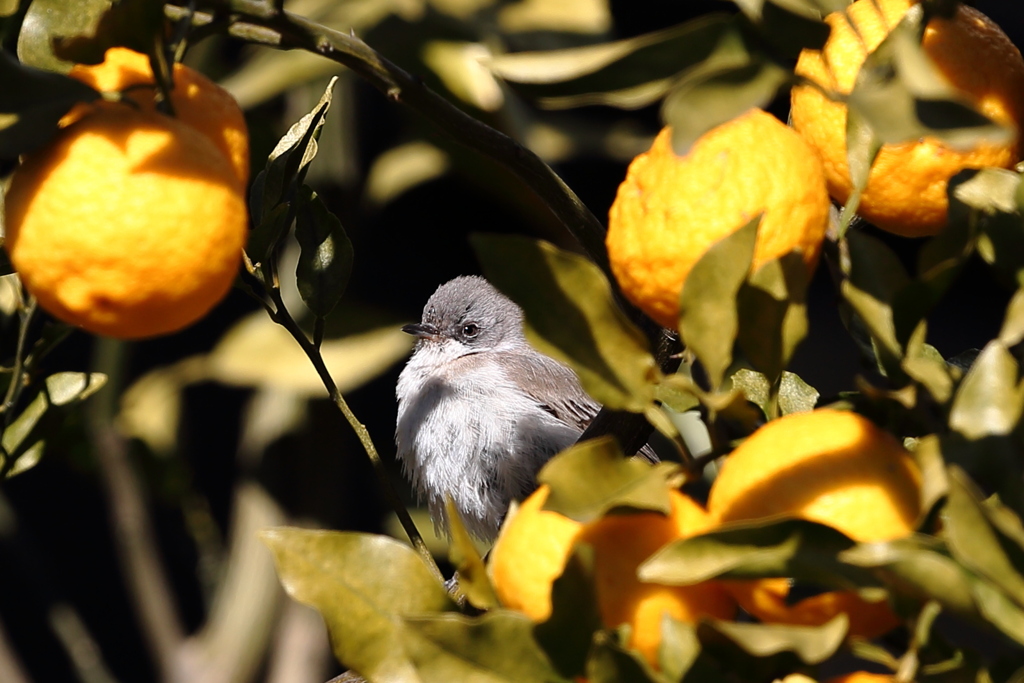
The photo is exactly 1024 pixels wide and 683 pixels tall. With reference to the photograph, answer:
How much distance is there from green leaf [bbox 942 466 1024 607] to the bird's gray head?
9.26 ft

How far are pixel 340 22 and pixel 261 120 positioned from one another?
42 centimetres

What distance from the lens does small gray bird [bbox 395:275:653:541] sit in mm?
2793

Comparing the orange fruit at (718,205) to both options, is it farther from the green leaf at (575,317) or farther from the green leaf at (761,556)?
the green leaf at (761,556)

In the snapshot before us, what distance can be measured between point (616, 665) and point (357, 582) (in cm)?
20

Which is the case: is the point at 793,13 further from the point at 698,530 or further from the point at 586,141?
the point at 586,141

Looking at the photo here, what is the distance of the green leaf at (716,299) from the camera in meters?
0.67

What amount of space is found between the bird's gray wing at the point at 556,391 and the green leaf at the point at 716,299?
2.27 metres

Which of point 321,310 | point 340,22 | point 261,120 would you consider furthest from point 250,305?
point 321,310

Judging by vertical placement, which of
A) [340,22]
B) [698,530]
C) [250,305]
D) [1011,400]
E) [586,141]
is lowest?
[250,305]

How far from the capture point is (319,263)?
1.12m

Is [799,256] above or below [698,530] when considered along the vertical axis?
above

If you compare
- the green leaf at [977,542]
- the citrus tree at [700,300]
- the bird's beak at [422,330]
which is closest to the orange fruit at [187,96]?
the citrus tree at [700,300]

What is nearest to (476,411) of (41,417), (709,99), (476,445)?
(476,445)

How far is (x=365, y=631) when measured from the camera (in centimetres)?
73
